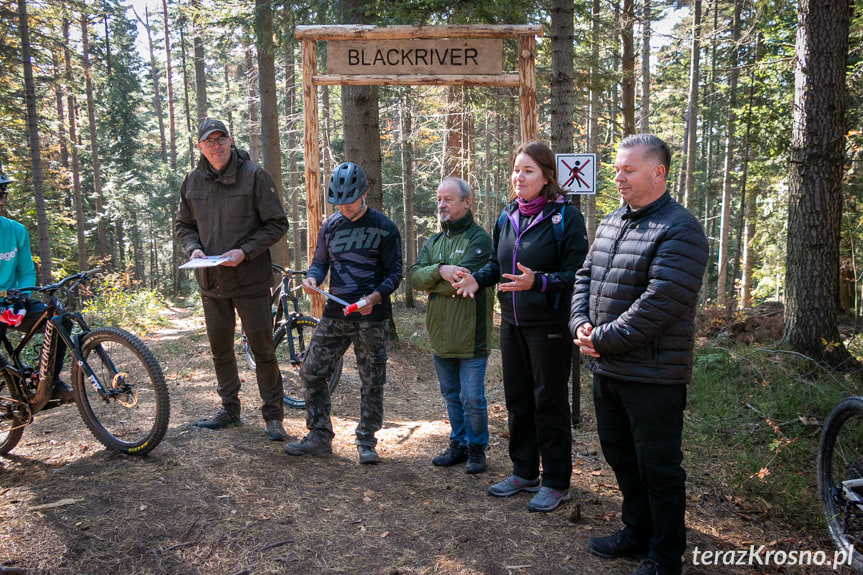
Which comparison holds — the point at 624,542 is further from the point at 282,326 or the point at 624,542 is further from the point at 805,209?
the point at 805,209

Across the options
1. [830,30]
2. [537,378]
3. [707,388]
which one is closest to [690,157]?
[830,30]

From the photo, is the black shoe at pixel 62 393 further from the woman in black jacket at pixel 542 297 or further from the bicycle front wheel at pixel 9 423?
the woman in black jacket at pixel 542 297

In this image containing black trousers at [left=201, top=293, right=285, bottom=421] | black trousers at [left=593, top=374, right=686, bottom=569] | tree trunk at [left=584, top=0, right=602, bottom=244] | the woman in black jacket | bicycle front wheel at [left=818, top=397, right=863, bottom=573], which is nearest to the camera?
black trousers at [left=593, top=374, right=686, bottom=569]

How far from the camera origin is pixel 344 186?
13.6ft

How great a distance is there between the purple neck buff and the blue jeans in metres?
1.16

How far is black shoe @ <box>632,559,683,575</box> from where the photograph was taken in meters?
2.87

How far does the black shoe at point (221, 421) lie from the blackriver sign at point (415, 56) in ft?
12.2

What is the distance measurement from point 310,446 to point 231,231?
1.85m

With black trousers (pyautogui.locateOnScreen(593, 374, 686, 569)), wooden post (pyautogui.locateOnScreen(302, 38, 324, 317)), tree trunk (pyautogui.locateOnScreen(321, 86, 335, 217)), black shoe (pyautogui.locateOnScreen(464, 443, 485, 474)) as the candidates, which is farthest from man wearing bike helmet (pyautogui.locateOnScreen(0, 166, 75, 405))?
Answer: tree trunk (pyautogui.locateOnScreen(321, 86, 335, 217))

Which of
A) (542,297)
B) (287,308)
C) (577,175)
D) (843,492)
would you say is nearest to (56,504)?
(287,308)

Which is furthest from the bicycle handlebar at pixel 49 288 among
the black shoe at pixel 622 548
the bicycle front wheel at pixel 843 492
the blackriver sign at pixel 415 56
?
the bicycle front wheel at pixel 843 492

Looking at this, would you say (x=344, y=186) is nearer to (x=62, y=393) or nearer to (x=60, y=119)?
(x=62, y=393)

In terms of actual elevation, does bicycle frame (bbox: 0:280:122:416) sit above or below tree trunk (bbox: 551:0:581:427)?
below

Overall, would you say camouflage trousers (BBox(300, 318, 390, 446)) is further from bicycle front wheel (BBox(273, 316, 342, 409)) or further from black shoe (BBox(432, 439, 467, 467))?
bicycle front wheel (BBox(273, 316, 342, 409))
